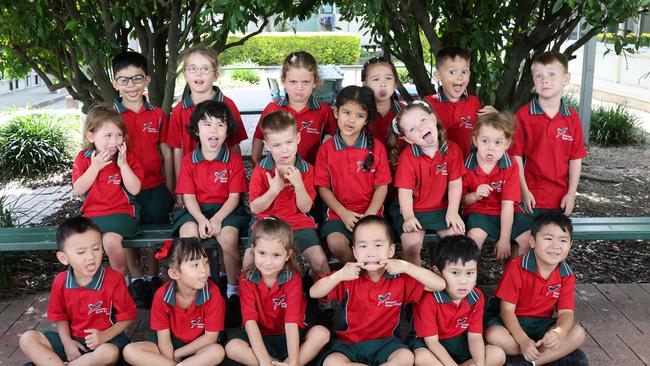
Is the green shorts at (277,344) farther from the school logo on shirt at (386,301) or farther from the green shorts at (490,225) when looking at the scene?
the green shorts at (490,225)

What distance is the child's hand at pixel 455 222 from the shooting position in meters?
3.79

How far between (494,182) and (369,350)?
121cm

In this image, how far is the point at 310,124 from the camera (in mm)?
4344

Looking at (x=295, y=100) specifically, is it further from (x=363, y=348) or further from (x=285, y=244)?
(x=363, y=348)

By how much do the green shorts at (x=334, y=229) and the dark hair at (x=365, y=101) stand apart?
352mm

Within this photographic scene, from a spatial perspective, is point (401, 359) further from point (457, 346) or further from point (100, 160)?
point (100, 160)

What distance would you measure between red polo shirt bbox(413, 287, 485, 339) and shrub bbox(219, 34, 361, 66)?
1761cm

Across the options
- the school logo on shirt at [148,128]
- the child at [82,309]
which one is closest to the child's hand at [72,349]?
the child at [82,309]

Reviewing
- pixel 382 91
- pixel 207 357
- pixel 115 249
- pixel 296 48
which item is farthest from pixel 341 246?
pixel 296 48

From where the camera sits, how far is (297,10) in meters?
4.94

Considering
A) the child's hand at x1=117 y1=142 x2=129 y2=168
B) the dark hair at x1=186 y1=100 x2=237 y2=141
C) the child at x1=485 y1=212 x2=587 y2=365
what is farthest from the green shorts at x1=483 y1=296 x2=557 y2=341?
the child's hand at x1=117 y1=142 x2=129 y2=168

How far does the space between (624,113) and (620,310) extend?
22.2ft

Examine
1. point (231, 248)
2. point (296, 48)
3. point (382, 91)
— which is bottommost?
point (231, 248)

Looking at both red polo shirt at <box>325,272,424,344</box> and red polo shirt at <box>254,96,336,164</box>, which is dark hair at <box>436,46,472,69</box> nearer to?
red polo shirt at <box>254,96,336,164</box>
